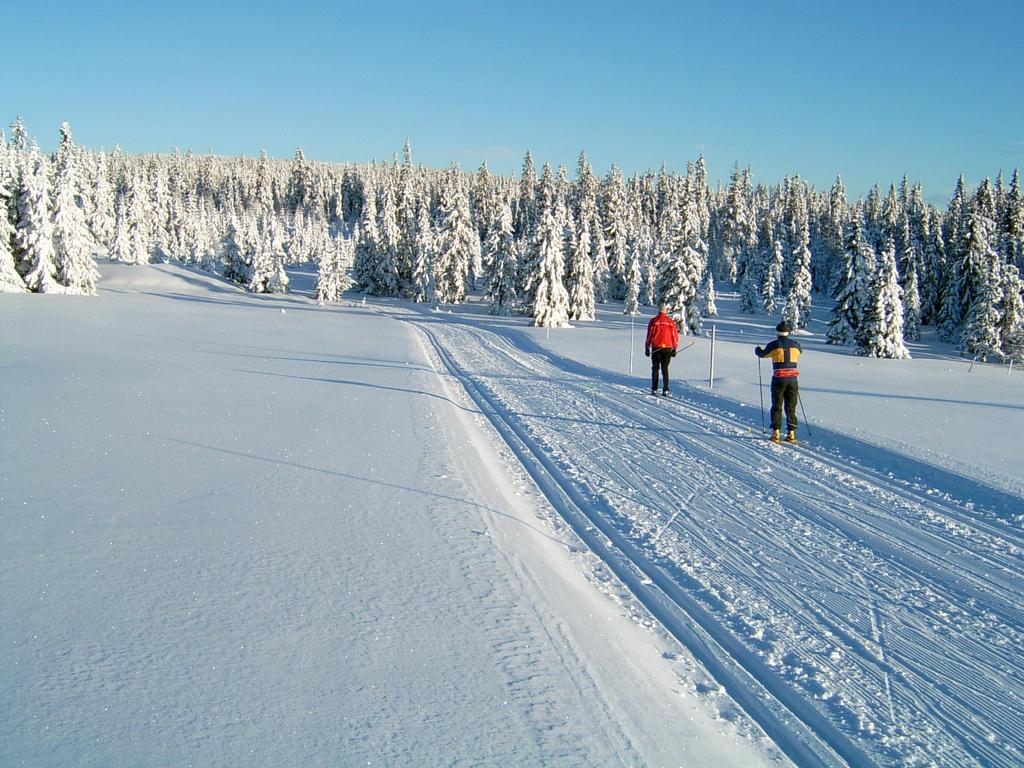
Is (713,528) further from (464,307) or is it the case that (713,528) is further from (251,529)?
(464,307)

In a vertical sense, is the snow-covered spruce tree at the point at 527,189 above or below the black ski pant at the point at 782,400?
above

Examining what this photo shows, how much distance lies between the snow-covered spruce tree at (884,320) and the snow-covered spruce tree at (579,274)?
22.0 m

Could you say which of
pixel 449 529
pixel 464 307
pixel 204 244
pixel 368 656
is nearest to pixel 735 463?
pixel 449 529

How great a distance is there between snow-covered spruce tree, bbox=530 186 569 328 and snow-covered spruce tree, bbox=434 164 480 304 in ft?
53.3

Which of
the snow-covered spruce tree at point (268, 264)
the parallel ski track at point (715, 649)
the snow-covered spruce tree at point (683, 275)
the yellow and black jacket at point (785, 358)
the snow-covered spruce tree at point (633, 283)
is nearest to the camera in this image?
the parallel ski track at point (715, 649)

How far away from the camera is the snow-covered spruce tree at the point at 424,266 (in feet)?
215

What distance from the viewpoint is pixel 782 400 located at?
31.1ft

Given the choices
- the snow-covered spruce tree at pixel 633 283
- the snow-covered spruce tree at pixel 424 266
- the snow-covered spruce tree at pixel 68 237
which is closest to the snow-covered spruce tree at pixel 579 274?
the snow-covered spruce tree at pixel 633 283

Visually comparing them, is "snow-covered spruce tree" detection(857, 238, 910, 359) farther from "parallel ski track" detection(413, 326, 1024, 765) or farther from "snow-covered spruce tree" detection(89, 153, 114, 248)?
"snow-covered spruce tree" detection(89, 153, 114, 248)

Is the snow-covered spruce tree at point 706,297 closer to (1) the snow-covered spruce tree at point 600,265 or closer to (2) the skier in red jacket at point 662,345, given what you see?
(1) the snow-covered spruce tree at point 600,265

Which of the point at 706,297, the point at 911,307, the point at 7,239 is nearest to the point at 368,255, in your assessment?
the point at 7,239

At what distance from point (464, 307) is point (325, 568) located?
59.6m

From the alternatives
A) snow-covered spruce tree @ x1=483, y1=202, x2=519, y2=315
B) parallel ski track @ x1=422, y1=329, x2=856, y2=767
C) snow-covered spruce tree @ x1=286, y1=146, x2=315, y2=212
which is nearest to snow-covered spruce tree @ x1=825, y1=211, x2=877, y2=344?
snow-covered spruce tree @ x1=483, y1=202, x2=519, y2=315

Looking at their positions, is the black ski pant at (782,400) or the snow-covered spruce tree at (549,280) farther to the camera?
the snow-covered spruce tree at (549,280)
